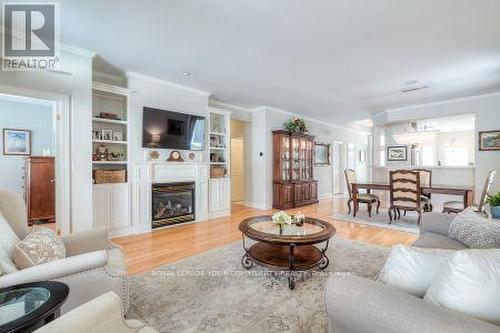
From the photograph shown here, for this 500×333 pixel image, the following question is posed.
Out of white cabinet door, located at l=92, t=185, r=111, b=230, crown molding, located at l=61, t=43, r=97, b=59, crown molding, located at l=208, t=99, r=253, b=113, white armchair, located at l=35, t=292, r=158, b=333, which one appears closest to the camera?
white armchair, located at l=35, t=292, r=158, b=333

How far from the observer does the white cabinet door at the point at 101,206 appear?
3.66 metres

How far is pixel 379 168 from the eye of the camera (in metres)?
7.03

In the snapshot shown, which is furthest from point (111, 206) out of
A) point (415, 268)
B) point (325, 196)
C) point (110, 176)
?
point (325, 196)

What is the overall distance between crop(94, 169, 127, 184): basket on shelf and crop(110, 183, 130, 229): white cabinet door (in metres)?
0.09

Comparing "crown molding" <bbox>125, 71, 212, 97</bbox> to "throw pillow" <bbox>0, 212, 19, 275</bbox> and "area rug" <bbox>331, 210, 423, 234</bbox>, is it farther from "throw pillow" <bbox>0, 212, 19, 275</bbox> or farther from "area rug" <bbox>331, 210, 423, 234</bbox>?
"area rug" <bbox>331, 210, 423, 234</bbox>

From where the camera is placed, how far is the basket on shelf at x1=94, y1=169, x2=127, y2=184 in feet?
12.2

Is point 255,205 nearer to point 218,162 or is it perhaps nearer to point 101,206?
point 218,162

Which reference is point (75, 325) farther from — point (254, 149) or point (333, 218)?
point (254, 149)

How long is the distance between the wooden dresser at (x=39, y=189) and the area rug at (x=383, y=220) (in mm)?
5702

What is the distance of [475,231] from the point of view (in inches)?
70.7

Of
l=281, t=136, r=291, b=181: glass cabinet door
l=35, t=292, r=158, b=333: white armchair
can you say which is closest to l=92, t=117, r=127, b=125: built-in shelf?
l=35, t=292, r=158, b=333: white armchair

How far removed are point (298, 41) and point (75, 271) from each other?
306 cm

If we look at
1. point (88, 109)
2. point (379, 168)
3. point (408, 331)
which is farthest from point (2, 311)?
point (379, 168)

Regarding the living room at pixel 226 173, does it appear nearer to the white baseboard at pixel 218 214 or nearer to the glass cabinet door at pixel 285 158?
the white baseboard at pixel 218 214
